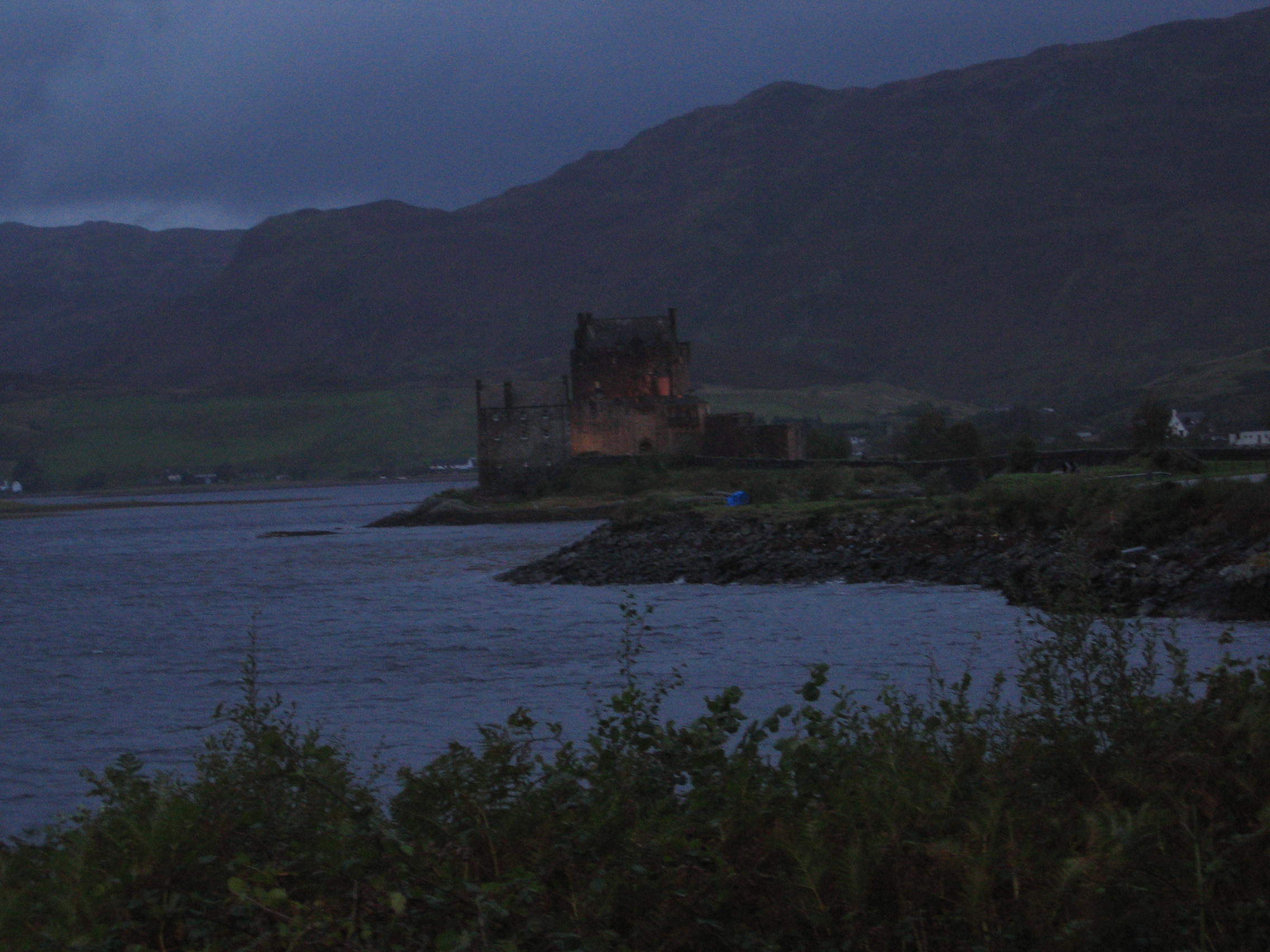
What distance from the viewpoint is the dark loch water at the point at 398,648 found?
1736 centimetres

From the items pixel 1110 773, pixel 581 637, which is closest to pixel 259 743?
pixel 1110 773

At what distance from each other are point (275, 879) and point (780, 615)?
72.4ft

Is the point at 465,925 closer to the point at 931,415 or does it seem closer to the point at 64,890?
the point at 64,890

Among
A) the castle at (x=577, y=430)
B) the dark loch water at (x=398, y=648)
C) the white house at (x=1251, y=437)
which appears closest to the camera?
the dark loch water at (x=398, y=648)

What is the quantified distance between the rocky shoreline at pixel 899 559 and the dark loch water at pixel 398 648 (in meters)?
1.40

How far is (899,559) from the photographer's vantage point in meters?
35.0

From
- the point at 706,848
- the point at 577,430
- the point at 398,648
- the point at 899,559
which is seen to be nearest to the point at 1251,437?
the point at 577,430

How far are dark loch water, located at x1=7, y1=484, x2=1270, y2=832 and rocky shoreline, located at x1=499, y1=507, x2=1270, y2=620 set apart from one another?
4.59 ft

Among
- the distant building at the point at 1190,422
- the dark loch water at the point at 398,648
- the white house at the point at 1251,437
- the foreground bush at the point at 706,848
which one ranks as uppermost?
the distant building at the point at 1190,422

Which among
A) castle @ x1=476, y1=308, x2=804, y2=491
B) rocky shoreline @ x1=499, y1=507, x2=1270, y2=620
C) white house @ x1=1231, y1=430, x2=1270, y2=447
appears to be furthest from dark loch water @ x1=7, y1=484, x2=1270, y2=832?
white house @ x1=1231, y1=430, x2=1270, y2=447

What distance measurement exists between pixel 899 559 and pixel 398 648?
13862mm

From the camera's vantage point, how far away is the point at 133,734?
58.5ft

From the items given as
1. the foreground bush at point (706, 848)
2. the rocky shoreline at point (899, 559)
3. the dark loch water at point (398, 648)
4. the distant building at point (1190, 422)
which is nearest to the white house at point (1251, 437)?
the distant building at point (1190, 422)

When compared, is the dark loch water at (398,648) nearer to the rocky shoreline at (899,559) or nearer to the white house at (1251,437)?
the rocky shoreline at (899,559)
